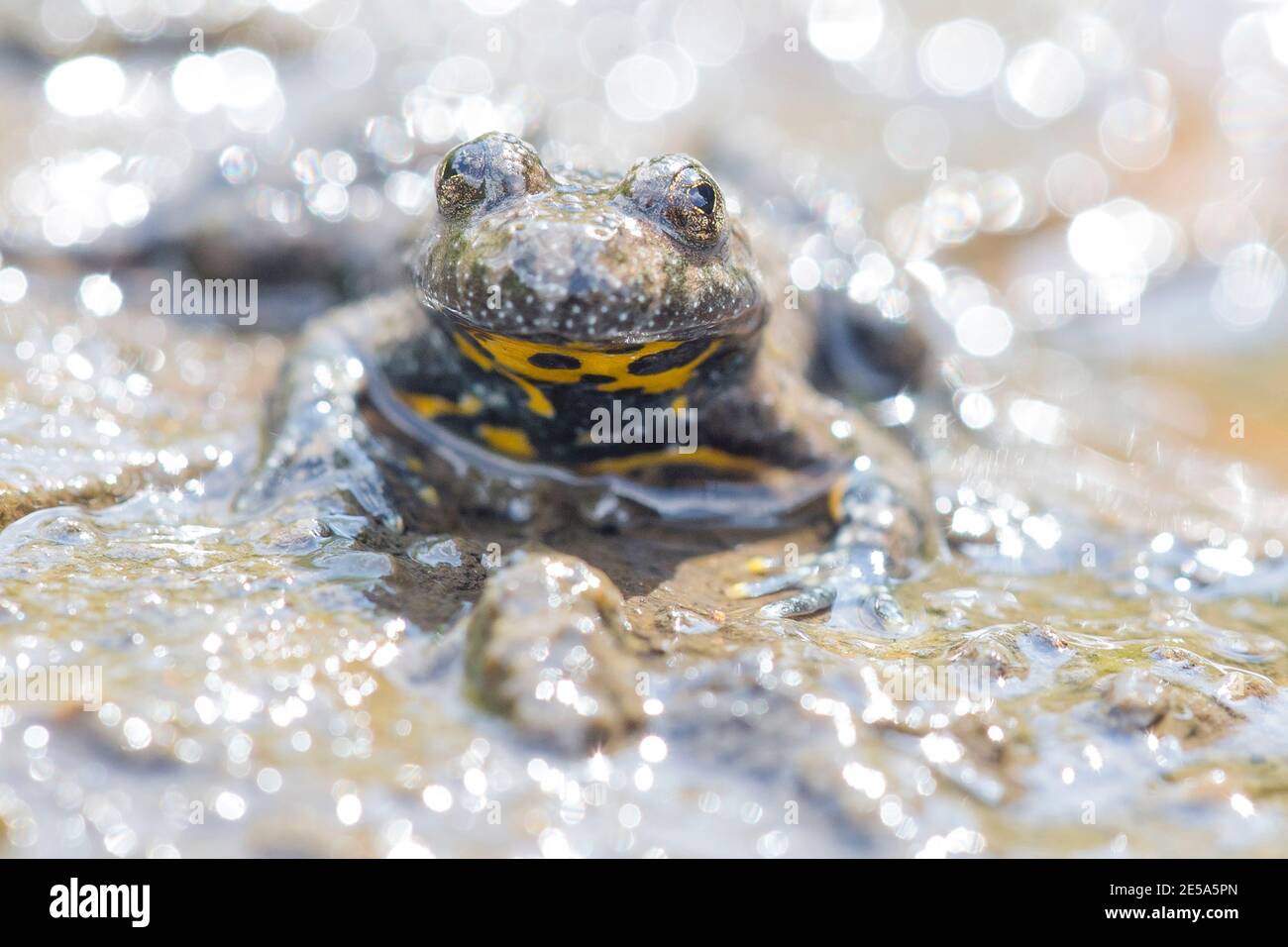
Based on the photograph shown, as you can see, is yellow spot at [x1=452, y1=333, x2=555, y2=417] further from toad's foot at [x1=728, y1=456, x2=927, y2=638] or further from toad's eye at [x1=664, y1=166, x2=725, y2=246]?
toad's foot at [x1=728, y1=456, x2=927, y2=638]

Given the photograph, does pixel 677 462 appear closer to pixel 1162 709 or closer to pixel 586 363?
pixel 586 363

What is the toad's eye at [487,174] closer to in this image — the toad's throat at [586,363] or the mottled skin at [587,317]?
the mottled skin at [587,317]

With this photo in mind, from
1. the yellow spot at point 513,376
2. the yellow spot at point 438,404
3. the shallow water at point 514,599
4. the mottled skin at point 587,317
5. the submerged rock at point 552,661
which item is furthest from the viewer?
the yellow spot at point 438,404

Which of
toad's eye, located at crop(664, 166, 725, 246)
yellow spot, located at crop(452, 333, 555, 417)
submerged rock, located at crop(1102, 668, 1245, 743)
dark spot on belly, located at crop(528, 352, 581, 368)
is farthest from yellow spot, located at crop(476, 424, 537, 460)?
submerged rock, located at crop(1102, 668, 1245, 743)

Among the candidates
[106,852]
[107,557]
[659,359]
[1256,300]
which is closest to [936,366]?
[659,359]

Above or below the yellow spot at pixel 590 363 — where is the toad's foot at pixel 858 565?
below

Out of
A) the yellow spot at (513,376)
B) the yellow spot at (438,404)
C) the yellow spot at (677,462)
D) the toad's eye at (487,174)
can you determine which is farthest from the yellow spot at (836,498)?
the toad's eye at (487,174)
